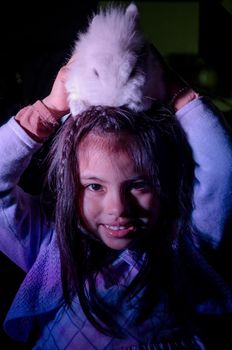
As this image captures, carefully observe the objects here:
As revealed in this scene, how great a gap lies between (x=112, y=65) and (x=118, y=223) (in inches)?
11.2

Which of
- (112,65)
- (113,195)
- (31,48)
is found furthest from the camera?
(31,48)

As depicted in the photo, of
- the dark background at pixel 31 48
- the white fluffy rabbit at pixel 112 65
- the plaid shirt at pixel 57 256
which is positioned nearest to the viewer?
the white fluffy rabbit at pixel 112 65

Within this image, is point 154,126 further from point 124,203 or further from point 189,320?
point 189,320

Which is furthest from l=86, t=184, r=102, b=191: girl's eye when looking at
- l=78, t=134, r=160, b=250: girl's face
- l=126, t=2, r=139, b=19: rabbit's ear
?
l=126, t=2, r=139, b=19: rabbit's ear

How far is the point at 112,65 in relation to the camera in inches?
20.8

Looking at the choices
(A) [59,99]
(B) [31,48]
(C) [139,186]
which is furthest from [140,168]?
(B) [31,48]

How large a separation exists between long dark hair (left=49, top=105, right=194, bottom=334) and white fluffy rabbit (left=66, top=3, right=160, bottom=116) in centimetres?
4

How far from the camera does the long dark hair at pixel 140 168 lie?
62 cm

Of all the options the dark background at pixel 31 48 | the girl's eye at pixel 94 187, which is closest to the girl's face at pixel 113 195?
the girl's eye at pixel 94 187

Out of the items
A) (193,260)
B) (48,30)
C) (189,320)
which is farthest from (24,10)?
(189,320)

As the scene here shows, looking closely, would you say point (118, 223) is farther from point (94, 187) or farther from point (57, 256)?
point (57, 256)

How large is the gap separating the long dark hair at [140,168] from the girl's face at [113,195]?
0.02 m

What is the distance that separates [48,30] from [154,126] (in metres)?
0.43

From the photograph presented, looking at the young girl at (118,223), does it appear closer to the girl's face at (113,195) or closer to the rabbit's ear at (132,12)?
the girl's face at (113,195)
